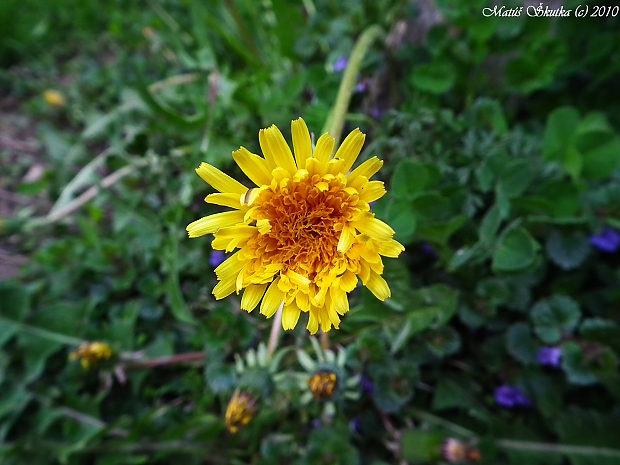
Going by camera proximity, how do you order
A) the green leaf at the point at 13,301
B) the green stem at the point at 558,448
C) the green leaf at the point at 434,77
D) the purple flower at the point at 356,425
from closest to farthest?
the green stem at the point at 558,448, the purple flower at the point at 356,425, the green leaf at the point at 434,77, the green leaf at the point at 13,301

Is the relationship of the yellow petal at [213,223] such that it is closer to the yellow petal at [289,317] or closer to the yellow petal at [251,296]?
the yellow petal at [251,296]

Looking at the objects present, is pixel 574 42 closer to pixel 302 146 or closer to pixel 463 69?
pixel 463 69

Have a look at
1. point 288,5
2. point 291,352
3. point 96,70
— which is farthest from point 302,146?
point 96,70

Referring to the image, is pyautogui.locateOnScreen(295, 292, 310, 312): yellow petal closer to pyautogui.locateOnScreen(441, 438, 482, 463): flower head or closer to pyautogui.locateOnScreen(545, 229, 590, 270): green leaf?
pyautogui.locateOnScreen(441, 438, 482, 463): flower head

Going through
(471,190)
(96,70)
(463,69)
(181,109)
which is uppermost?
(96,70)

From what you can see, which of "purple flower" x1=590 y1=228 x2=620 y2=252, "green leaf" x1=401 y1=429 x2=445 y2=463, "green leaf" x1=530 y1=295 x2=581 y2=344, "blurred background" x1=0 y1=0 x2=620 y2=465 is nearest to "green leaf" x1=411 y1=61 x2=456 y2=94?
"blurred background" x1=0 y1=0 x2=620 y2=465

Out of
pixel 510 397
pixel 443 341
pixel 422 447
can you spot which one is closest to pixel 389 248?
pixel 443 341

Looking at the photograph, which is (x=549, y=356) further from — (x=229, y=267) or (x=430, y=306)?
(x=229, y=267)

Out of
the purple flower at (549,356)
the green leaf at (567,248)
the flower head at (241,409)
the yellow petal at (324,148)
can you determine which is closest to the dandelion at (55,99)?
the flower head at (241,409)
